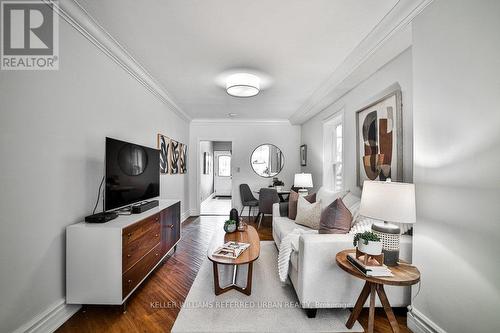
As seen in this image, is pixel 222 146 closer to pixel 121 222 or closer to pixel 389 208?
pixel 121 222

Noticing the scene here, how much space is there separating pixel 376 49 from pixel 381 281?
6.71ft

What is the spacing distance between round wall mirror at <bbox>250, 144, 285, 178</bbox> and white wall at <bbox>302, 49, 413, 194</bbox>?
748 millimetres

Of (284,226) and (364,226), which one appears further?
(284,226)

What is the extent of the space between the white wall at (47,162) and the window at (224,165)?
298 inches

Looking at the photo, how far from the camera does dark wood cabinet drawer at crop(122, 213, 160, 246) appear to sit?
1.88 metres

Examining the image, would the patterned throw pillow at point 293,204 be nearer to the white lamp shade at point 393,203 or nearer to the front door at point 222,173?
the white lamp shade at point 393,203

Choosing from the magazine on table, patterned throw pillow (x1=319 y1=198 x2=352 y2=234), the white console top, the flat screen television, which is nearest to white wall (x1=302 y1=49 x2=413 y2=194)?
patterned throw pillow (x1=319 y1=198 x2=352 y2=234)

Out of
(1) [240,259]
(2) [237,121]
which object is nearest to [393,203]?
(1) [240,259]

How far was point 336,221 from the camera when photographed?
6.93ft


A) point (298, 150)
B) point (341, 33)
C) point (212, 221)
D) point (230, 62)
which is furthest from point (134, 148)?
point (298, 150)

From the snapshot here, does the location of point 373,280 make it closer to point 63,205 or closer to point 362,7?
point 362,7

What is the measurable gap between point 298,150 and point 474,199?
4.65 meters

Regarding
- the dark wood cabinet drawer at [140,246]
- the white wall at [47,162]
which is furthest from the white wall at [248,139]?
the white wall at [47,162]

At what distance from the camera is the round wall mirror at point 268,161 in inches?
231
